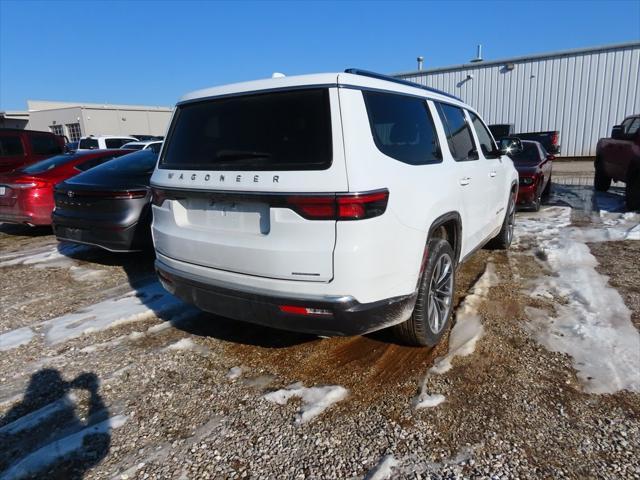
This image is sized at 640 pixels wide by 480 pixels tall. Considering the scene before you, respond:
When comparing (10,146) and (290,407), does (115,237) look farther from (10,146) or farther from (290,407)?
(10,146)

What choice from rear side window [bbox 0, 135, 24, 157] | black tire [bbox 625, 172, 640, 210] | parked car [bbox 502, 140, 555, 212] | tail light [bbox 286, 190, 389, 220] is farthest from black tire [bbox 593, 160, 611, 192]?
rear side window [bbox 0, 135, 24, 157]

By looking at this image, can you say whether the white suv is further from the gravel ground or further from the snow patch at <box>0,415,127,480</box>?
the snow patch at <box>0,415,127,480</box>

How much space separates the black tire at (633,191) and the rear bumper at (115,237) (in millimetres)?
8956

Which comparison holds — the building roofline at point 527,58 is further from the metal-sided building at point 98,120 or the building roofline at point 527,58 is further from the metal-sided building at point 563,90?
the metal-sided building at point 98,120

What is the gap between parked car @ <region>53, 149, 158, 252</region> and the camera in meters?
5.10

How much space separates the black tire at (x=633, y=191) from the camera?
8.69 meters

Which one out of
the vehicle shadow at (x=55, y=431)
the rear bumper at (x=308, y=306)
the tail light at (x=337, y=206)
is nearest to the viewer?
the vehicle shadow at (x=55, y=431)

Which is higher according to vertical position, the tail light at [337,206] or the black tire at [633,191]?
the tail light at [337,206]

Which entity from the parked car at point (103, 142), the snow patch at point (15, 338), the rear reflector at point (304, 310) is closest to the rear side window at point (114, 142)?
the parked car at point (103, 142)

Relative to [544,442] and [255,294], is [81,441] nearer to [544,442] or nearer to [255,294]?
[255,294]

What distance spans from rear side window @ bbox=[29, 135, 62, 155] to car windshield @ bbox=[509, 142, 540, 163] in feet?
34.6

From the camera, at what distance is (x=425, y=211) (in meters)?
2.94

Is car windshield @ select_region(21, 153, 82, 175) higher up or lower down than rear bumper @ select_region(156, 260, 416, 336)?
higher up

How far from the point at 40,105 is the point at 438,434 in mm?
61760
